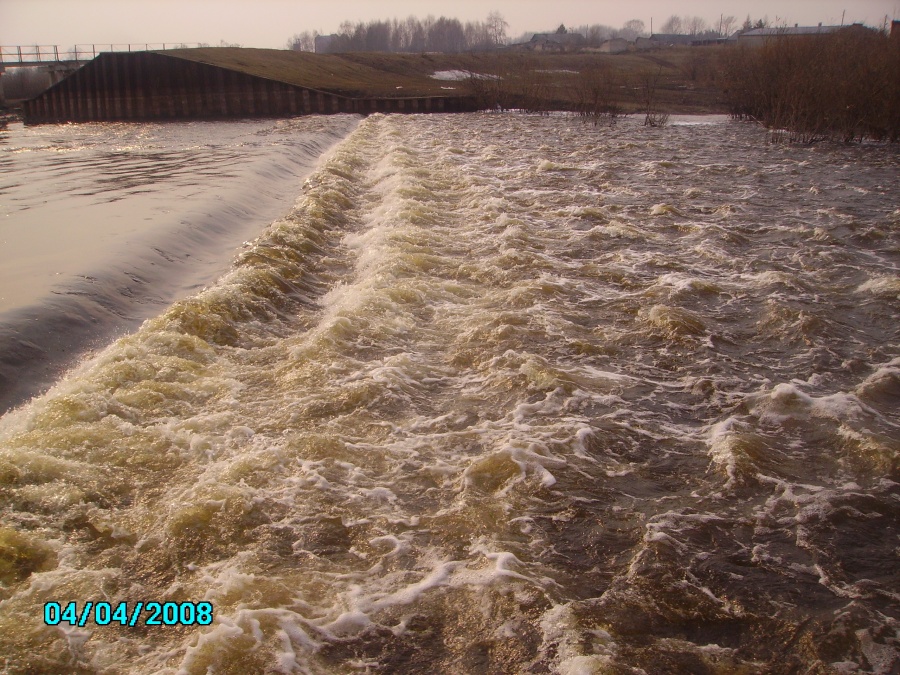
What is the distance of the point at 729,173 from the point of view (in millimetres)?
18016

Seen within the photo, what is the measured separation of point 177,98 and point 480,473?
150 ft

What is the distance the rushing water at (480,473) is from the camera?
11.8 ft

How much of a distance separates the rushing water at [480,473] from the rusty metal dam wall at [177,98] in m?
35.7

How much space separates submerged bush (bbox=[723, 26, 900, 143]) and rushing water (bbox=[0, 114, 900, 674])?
14.5 metres

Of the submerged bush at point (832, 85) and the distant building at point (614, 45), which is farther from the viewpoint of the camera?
the distant building at point (614, 45)

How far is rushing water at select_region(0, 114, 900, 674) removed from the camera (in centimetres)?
358

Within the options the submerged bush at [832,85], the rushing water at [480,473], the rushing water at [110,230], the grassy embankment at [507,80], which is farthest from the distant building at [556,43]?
the rushing water at [480,473]

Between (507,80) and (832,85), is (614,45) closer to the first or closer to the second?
(507,80)

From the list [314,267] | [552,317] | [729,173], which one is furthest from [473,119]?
[552,317]

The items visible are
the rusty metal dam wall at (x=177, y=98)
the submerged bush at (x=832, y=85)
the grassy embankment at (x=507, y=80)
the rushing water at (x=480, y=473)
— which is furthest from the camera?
the rusty metal dam wall at (x=177, y=98)
